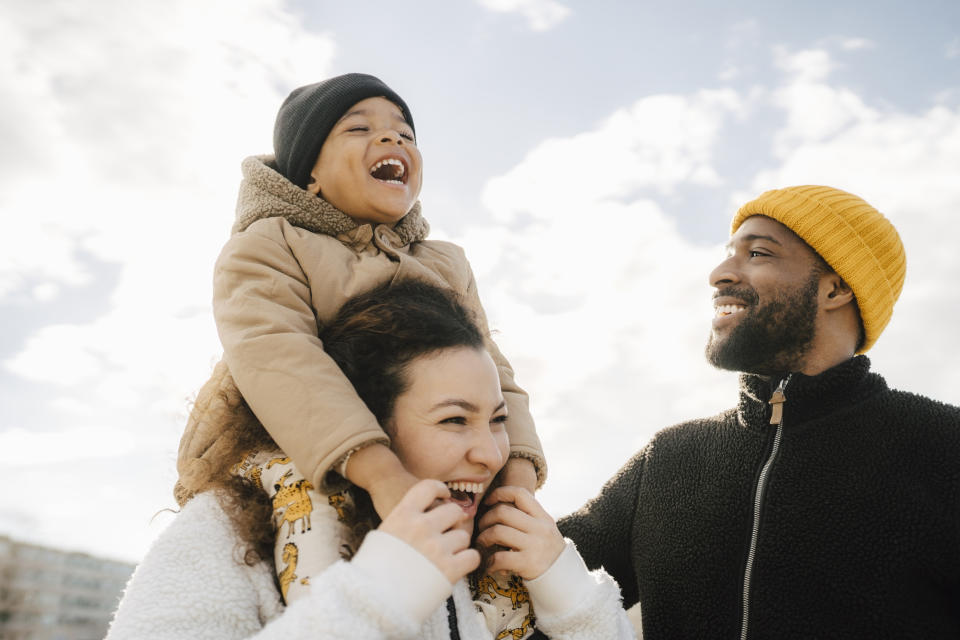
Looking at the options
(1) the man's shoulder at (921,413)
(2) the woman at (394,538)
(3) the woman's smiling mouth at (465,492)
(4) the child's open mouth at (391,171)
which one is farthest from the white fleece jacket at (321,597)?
(1) the man's shoulder at (921,413)

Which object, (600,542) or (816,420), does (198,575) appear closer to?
(600,542)

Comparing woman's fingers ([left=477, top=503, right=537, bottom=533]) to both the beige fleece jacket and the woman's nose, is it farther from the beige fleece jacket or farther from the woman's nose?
the beige fleece jacket

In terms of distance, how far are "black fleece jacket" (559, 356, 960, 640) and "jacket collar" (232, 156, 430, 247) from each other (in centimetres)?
177

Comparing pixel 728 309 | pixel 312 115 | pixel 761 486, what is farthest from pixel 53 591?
pixel 761 486

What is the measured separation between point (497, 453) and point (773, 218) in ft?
8.57

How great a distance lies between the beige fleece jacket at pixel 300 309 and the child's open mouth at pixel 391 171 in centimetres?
16

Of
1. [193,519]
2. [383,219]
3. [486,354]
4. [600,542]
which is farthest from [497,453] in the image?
[600,542]

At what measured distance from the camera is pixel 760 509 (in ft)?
10.4

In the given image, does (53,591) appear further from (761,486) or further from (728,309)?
(761,486)

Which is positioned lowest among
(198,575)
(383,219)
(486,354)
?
(198,575)

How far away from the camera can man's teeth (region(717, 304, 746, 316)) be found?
3763 mm

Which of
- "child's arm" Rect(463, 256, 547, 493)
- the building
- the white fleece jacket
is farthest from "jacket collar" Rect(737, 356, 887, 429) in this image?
the building

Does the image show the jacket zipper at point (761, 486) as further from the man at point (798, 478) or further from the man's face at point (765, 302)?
the man's face at point (765, 302)

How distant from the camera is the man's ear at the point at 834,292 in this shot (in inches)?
149
